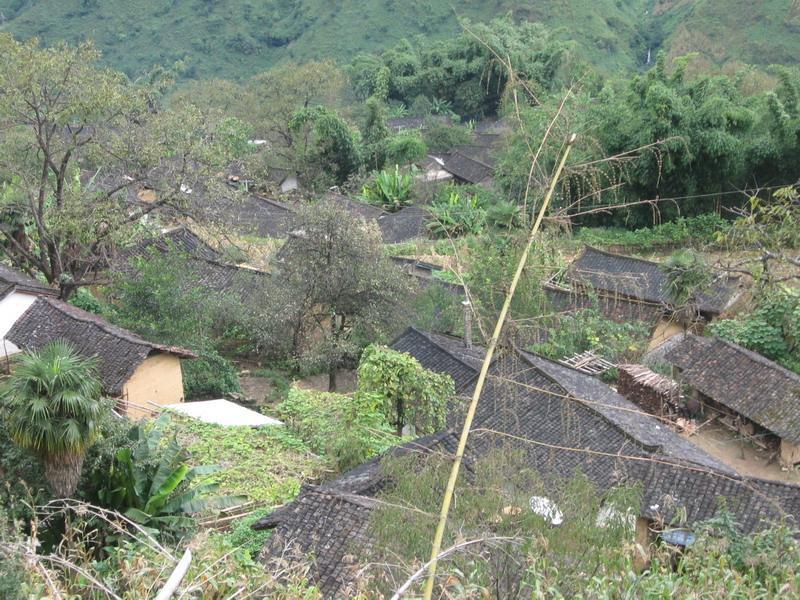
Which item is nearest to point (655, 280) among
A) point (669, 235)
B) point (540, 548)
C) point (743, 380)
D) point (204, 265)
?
point (743, 380)

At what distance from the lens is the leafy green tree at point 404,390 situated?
1263 centimetres

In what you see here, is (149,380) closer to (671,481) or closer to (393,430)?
(393,430)

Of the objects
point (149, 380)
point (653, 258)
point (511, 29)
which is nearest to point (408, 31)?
point (511, 29)

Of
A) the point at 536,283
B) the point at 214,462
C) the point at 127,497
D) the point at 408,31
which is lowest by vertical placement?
the point at 408,31

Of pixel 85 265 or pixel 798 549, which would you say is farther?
pixel 85 265

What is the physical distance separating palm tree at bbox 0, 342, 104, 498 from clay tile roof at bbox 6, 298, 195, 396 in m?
4.78

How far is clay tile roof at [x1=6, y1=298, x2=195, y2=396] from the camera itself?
1334 centimetres

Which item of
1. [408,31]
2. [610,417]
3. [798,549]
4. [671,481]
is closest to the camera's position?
[798,549]

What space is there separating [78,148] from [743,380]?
44.4 feet

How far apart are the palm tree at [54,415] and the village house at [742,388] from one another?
435 inches

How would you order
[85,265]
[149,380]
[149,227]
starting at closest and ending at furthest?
[149,380] < [149,227] < [85,265]

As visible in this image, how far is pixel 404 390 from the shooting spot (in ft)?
41.5

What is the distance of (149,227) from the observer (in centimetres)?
1675

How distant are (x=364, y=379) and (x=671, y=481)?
15.6 ft
